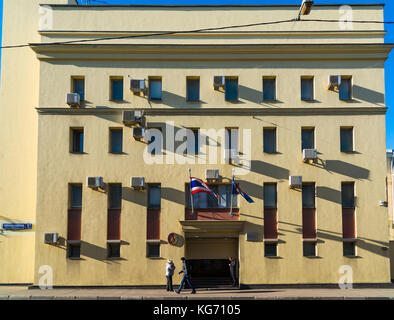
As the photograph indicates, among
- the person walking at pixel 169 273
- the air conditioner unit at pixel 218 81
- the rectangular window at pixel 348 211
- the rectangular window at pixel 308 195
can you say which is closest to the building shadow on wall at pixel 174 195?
the person walking at pixel 169 273

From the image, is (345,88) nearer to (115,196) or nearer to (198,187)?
(198,187)

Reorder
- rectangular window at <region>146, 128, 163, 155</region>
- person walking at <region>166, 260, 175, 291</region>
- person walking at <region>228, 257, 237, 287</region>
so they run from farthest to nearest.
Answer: rectangular window at <region>146, 128, 163, 155</region>
person walking at <region>228, 257, 237, 287</region>
person walking at <region>166, 260, 175, 291</region>

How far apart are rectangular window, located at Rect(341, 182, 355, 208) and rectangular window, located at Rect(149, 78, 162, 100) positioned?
10057 mm

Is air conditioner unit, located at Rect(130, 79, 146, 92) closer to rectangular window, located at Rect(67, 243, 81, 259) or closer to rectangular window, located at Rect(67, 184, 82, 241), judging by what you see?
rectangular window, located at Rect(67, 184, 82, 241)

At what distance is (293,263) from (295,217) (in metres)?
2.15

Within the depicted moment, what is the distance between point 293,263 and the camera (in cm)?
2130

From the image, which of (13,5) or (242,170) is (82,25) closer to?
(13,5)

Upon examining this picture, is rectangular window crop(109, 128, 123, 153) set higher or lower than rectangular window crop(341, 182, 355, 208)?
higher

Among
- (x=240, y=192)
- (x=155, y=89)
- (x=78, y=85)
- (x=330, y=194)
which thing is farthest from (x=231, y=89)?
(x=78, y=85)

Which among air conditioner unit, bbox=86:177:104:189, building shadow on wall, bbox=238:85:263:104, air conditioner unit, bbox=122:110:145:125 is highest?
building shadow on wall, bbox=238:85:263:104

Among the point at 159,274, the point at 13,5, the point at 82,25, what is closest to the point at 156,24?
the point at 82,25

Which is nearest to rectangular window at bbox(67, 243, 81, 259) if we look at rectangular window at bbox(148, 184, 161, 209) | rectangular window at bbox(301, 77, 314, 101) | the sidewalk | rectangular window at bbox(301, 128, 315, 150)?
the sidewalk

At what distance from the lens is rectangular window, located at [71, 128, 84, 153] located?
73.0 ft

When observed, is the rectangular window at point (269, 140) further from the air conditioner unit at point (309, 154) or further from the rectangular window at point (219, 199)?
the rectangular window at point (219, 199)
